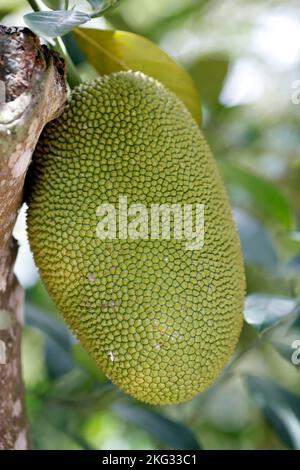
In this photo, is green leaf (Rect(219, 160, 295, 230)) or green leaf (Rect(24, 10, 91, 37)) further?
green leaf (Rect(219, 160, 295, 230))

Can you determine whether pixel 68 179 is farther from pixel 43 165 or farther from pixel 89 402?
pixel 89 402

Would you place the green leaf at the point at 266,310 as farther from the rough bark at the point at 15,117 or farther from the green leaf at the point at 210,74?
the green leaf at the point at 210,74

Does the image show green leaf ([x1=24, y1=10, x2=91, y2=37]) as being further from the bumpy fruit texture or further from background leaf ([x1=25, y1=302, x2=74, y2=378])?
background leaf ([x1=25, y1=302, x2=74, y2=378])

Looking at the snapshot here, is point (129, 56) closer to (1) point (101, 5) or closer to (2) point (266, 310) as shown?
(1) point (101, 5)

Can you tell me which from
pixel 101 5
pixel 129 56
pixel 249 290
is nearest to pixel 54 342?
pixel 249 290

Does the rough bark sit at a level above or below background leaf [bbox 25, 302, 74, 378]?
above

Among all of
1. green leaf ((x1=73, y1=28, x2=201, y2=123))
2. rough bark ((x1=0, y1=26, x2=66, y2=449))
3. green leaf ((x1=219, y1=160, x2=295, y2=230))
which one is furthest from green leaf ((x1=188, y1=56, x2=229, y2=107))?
rough bark ((x1=0, y1=26, x2=66, y2=449))

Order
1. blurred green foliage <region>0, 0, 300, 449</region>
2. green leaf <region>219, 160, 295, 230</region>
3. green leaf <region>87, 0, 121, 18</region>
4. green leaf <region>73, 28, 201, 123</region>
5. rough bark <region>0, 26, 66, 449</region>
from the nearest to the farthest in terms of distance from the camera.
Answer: rough bark <region>0, 26, 66, 449</region>
green leaf <region>87, 0, 121, 18</region>
green leaf <region>73, 28, 201, 123</region>
blurred green foliage <region>0, 0, 300, 449</region>
green leaf <region>219, 160, 295, 230</region>
